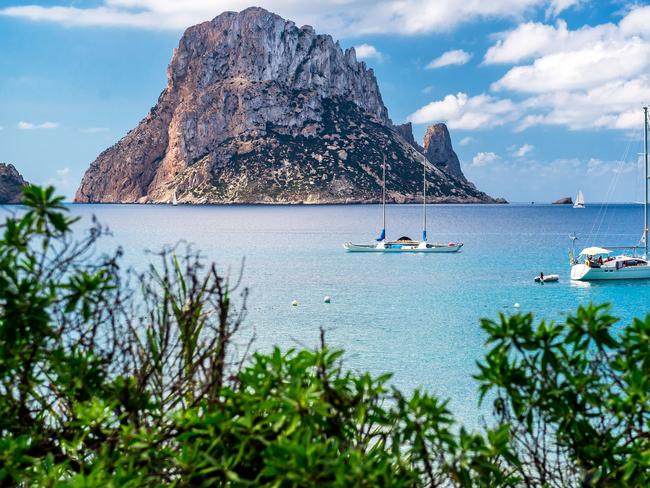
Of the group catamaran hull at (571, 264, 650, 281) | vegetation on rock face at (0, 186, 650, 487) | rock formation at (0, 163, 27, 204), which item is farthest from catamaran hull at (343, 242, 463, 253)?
rock formation at (0, 163, 27, 204)

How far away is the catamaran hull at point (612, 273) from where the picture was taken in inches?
1672

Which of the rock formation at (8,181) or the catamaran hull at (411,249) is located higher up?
the rock formation at (8,181)

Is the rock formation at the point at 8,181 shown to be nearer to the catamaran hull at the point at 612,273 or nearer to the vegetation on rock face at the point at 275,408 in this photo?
the catamaran hull at the point at 612,273

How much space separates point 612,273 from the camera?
4259cm

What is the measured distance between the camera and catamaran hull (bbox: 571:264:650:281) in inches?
1672

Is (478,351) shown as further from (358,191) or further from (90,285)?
(358,191)

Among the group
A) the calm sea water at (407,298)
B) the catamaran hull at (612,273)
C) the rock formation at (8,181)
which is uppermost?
the rock formation at (8,181)

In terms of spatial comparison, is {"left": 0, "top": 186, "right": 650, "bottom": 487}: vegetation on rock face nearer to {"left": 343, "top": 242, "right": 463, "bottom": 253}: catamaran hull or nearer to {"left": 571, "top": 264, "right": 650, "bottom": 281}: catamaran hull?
{"left": 571, "top": 264, "right": 650, "bottom": 281}: catamaran hull

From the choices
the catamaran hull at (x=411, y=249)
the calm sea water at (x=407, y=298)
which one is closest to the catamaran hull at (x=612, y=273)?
the calm sea water at (x=407, y=298)

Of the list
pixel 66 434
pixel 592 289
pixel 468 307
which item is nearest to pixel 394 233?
pixel 592 289

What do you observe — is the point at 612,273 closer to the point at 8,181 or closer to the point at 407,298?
the point at 407,298

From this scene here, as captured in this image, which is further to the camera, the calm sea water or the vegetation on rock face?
the calm sea water

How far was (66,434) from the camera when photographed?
356 cm

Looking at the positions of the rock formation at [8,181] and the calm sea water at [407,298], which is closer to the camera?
the calm sea water at [407,298]
